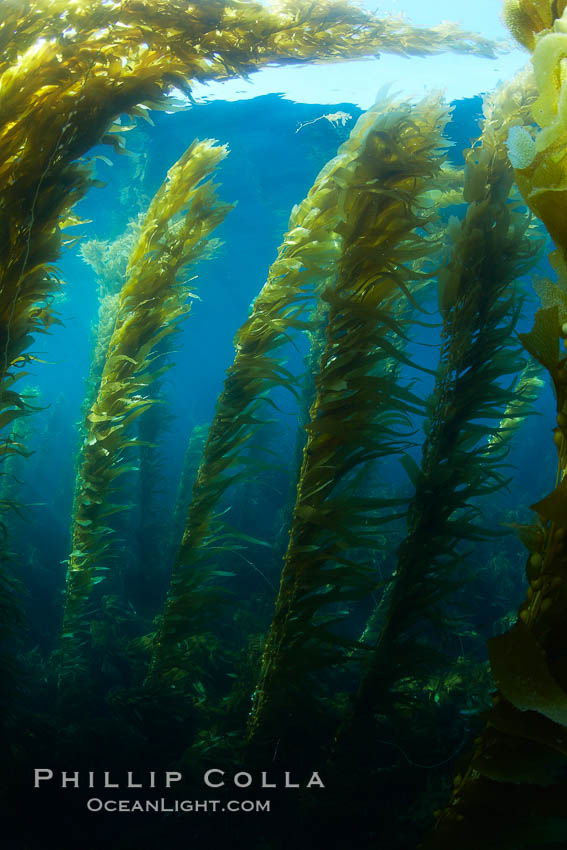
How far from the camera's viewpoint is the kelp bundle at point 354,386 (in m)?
2.25

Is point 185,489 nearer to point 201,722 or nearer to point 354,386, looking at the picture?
point 201,722

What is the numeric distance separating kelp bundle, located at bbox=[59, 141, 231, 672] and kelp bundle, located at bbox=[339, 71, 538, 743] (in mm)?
1934

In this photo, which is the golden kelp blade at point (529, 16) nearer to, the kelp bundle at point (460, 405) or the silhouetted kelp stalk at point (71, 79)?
the kelp bundle at point (460, 405)

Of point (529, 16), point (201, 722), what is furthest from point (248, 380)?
point (201, 722)

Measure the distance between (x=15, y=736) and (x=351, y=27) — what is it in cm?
463

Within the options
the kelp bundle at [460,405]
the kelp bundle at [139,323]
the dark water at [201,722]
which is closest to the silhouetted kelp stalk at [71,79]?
the dark water at [201,722]

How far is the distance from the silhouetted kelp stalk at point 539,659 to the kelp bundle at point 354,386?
3.79 ft

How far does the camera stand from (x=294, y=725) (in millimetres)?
2629

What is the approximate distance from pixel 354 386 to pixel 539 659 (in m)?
1.62

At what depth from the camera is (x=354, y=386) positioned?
7.75 feet

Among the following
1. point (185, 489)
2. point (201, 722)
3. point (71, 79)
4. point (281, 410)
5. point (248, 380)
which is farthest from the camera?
point (185, 489)

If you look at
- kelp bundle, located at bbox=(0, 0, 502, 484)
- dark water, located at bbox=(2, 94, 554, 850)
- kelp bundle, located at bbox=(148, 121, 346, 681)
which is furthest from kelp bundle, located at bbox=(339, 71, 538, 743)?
kelp bundle, located at bbox=(0, 0, 502, 484)

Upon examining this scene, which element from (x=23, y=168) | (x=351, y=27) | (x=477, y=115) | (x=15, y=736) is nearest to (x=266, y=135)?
(x=477, y=115)

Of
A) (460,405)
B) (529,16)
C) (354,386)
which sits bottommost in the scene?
(460,405)
